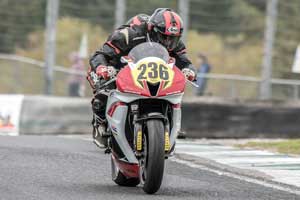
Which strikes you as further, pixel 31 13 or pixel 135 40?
pixel 31 13

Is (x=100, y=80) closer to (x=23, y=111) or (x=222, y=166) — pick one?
(x=222, y=166)

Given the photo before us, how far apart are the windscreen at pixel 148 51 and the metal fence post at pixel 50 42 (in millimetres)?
11406

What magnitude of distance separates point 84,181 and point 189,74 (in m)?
1.38

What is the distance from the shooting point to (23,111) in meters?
18.2

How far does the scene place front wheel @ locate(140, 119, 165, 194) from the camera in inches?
351

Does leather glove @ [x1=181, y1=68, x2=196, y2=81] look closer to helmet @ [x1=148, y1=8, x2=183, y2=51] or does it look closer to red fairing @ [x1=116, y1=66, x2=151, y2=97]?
helmet @ [x1=148, y1=8, x2=183, y2=51]

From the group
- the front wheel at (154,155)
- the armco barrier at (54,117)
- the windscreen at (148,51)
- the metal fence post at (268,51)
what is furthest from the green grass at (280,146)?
the metal fence post at (268,51)

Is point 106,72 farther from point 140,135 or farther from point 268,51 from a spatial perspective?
point 268,51

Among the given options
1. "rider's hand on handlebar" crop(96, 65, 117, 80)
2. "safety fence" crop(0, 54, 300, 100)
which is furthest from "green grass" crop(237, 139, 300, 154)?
"safety fence" crop(0, 54, 300, 100)

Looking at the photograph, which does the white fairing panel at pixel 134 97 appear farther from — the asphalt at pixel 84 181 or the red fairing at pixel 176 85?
the asphalt at pixel 84 181

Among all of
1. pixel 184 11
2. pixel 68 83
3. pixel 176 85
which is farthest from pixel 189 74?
pixel 68 83

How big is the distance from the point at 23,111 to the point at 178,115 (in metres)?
9.08

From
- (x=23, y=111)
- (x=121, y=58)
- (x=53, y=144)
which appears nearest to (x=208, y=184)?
(x=121, y=58)

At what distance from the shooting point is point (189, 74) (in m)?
9.98
